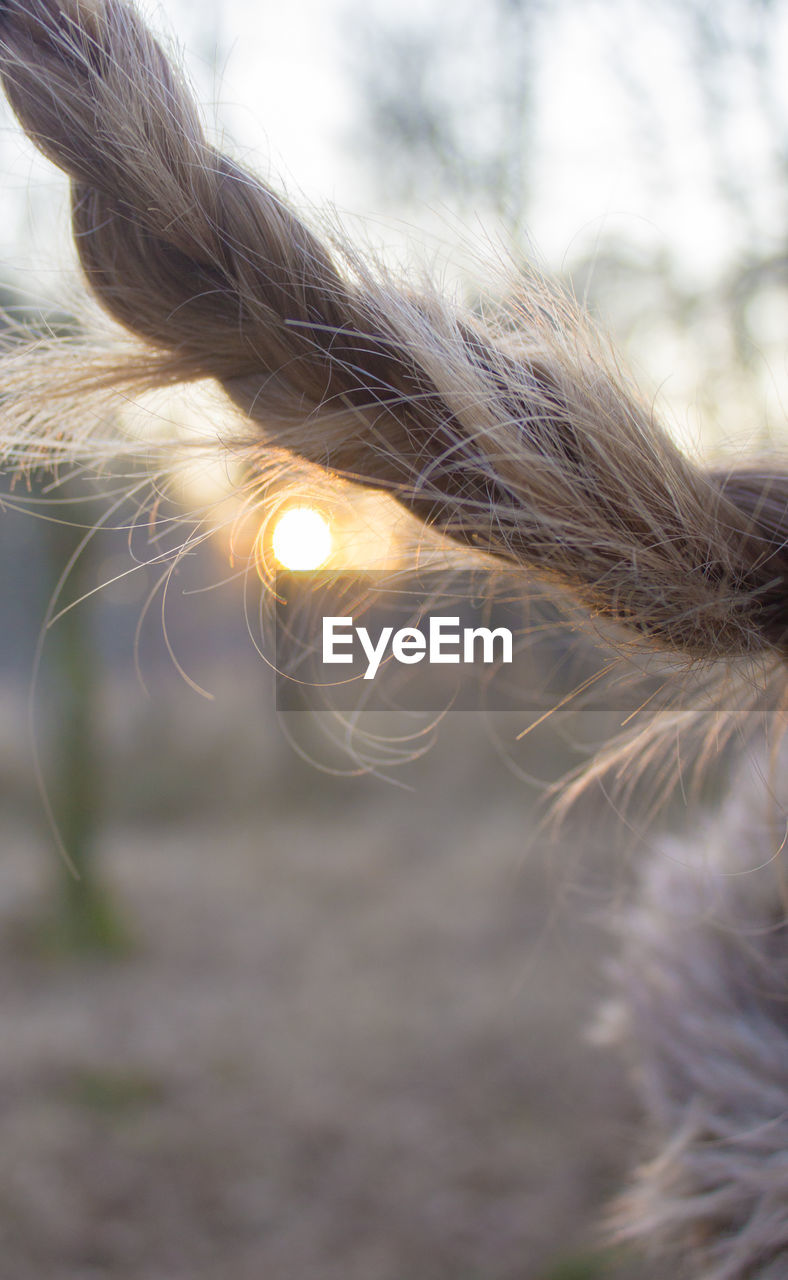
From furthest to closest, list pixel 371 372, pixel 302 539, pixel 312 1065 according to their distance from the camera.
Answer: pixel 312 1065 < pixel 302 539 < pixel 371 372

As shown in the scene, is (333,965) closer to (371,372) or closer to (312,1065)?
(312,1065)

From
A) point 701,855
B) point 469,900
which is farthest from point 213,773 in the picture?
point 701,855

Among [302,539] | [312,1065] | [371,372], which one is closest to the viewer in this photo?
[371,372]

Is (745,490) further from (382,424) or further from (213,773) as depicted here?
(213,773)

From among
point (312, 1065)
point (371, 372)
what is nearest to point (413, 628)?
point (371, 372)

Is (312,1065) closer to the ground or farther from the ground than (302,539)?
closer to the ground

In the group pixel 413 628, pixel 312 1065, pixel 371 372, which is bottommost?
pixel 312 1065

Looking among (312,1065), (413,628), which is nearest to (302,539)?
(413,628)

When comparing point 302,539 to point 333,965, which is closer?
point 302,539
